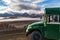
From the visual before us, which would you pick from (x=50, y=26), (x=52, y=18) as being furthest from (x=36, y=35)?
(x=52, y=18)

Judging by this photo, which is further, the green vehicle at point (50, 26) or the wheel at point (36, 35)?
the wheel at point (36, 35)

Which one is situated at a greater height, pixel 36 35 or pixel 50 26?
pixel 50 26

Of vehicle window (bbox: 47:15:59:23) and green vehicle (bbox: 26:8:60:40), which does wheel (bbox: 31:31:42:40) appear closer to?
green vehicle (bbox: 26:8:60:40)

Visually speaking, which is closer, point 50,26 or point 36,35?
point 50,26

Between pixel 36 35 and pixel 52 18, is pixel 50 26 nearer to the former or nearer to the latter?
pixel 52 18

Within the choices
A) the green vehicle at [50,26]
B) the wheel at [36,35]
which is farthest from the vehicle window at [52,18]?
the wheel at [36,35]

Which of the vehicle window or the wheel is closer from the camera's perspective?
the vehicle window

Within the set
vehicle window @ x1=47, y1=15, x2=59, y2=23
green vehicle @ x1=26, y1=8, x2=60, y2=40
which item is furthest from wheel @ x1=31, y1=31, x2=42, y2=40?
vehicle window @ x1=47, y1=15, x2=59, y2=23

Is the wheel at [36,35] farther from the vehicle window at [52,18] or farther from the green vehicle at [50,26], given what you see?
the vehicle window at [52,18]

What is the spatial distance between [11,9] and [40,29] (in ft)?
35.1

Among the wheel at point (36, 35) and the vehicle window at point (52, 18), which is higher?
the vehicle window at point (52, 18)

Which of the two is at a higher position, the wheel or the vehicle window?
the vehicle window

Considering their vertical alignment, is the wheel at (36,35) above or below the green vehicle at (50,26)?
below

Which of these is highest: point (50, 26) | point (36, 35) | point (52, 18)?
point (52, 18)
